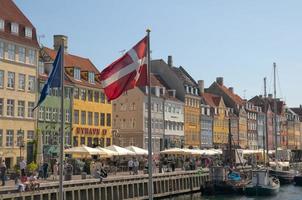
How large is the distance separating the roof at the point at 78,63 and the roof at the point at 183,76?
77.6 feet

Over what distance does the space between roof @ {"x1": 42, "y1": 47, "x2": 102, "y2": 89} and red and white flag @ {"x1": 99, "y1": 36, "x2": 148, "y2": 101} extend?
159 feet

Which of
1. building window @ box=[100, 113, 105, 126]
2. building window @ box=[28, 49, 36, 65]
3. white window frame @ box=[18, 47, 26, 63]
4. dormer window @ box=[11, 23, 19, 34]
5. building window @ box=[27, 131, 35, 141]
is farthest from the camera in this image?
building window @ box=[100, 113, 105, 126]

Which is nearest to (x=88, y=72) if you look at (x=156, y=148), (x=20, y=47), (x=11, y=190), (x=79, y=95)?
(x=79, y=95)

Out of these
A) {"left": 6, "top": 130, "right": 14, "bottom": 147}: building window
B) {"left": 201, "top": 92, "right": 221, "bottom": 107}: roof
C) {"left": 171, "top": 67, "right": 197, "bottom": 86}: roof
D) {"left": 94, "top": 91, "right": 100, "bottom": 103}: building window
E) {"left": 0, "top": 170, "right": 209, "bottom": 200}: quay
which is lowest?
{"left": 0, "top": 170, "right": 209, "bottom": 200}: quay

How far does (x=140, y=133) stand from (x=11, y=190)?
171 feet

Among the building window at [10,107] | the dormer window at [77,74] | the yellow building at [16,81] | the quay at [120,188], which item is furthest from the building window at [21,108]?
the quay at [120,188]

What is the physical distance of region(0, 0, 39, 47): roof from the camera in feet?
195

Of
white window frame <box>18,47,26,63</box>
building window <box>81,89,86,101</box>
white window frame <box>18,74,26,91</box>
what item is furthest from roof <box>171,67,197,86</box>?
white window frame <box>18,74,26,91</box>

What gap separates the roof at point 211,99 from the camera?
368 ft

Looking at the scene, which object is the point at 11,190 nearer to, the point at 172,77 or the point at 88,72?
the point at 88,72

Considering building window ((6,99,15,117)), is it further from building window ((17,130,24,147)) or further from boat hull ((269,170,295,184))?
boat hull ((269,170,295,184))

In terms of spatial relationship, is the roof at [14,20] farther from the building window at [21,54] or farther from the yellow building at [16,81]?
the building window at [21,54]

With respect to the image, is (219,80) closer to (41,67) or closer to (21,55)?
(41,67)

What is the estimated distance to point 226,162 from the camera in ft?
213
